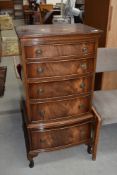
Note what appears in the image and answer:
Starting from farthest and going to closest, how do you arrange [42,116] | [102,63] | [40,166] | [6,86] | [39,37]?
1. [6,86]
2. [102,63]
3. [40,166]
4. [42,116]
5. [39,37]

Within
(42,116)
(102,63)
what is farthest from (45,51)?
(102,63)

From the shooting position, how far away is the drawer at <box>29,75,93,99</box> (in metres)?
1.37

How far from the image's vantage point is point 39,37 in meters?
1.20

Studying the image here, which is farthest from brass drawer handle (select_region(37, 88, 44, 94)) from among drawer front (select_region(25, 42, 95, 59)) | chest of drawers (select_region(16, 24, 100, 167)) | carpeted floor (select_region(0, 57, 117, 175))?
carpeted floor (select_region(0, 57, 117, 175))

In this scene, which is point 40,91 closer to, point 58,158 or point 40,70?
point 40,70

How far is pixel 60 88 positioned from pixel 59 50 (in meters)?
0.28

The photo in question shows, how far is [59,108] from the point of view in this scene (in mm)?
1479

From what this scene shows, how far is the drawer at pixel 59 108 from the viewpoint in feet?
4.72

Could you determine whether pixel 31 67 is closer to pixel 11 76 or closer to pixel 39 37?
pixel 39 37

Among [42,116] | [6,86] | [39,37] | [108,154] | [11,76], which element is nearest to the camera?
[39,37]

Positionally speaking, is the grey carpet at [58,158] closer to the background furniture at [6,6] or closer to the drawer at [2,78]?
the drawer at [2,78]

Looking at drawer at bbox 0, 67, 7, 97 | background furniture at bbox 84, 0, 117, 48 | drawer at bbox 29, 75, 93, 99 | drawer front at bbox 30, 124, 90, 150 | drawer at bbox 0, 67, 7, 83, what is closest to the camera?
drawer at bbox 29, 75, 93, 99

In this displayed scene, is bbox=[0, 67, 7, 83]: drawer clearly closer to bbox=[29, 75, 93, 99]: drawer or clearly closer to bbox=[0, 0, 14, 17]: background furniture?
bbox=[29, 75, 93, 99]: drawer

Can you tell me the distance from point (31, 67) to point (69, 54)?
0.88 feet
